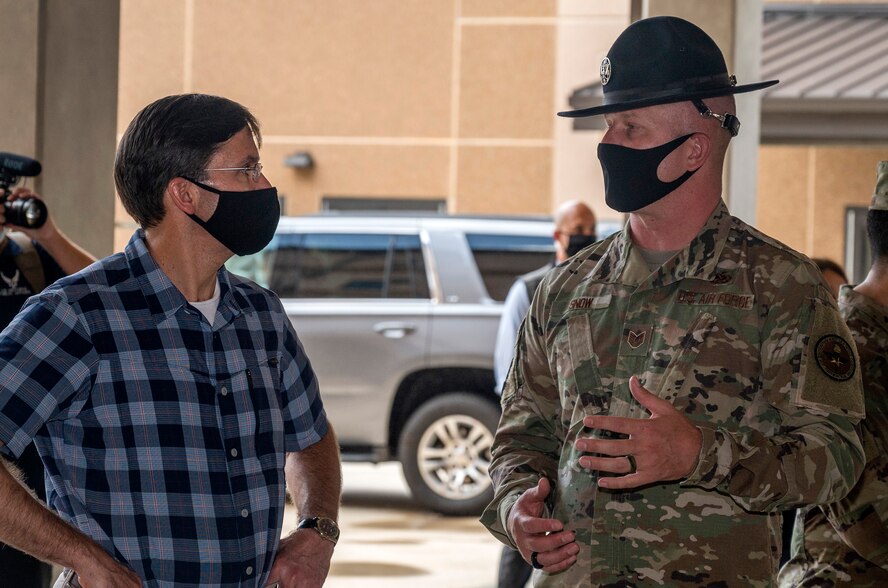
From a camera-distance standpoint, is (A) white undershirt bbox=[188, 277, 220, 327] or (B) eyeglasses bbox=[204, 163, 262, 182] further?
(B) eyeglasses bbox=[204, 163, 262, 182]

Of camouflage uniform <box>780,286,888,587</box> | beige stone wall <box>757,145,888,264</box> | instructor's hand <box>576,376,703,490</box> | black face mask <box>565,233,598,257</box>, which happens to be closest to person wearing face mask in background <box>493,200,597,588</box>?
black face mask <box>565,233,598,257</box>

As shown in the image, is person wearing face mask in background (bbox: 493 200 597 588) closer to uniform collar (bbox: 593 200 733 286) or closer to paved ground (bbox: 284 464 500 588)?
paved ground (bbox: 284 464 500 588)

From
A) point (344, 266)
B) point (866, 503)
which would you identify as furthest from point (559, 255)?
point (866, 503)

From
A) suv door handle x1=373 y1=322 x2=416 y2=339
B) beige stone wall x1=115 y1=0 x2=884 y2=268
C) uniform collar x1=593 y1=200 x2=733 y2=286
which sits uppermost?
beige stone wall x1=115 y1=0 x2=884 y2=268

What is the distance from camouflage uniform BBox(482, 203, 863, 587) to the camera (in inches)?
89.0

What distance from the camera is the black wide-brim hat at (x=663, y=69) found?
8.20ft

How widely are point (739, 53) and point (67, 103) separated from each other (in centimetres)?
262

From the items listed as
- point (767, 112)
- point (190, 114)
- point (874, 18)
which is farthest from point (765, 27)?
point (190, 114)

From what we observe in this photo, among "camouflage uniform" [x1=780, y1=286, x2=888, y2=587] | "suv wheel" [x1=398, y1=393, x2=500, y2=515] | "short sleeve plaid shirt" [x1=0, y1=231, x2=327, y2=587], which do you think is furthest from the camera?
"suv wheel" [x1=398, y1=393, x2=500, y2=515]

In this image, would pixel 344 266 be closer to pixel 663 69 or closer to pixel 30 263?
pixel 30 263

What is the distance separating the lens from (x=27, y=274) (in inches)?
149

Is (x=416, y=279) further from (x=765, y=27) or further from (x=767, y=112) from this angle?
(x=765, y=27)

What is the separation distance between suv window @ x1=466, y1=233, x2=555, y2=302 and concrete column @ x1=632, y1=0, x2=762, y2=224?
425 centimetres

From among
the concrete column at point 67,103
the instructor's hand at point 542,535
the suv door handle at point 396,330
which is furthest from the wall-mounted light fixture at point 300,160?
the instructor's hand at point 542,535
